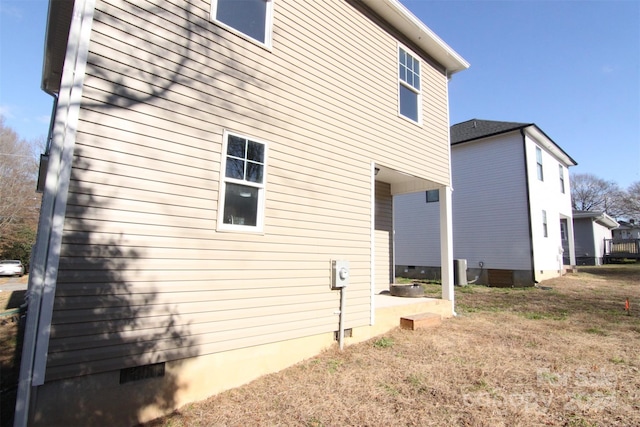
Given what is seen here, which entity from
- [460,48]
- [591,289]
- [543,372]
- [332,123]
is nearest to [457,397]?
[543,372]

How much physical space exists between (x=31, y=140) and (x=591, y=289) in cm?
3943

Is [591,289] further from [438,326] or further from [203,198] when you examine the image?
[203,198]

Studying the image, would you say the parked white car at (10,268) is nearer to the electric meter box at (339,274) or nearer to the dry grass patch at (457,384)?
the dry grass patch at (457,384)

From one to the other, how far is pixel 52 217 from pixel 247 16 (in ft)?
12.1

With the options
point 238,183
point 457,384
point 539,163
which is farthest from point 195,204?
point 539,163

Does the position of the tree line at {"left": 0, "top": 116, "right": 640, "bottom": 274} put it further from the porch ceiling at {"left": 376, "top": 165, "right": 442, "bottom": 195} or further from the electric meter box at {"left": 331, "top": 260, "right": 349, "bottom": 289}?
the electric meter box at {"left": 331, "top": 260, "right": 349, "bottom": 289}

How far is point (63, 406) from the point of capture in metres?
3.02

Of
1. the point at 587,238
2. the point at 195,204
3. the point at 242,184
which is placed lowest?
the point at 195,204

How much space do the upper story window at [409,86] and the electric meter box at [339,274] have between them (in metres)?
3.79

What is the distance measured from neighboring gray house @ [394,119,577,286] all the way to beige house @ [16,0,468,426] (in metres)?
10.2

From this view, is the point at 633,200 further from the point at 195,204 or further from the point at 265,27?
the point at 195,204

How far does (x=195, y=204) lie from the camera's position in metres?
3.91

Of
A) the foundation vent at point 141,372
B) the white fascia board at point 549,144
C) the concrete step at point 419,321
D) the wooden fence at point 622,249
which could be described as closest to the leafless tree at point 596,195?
the wooden fence at point 622,249

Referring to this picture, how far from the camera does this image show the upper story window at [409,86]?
7371 millimetres
